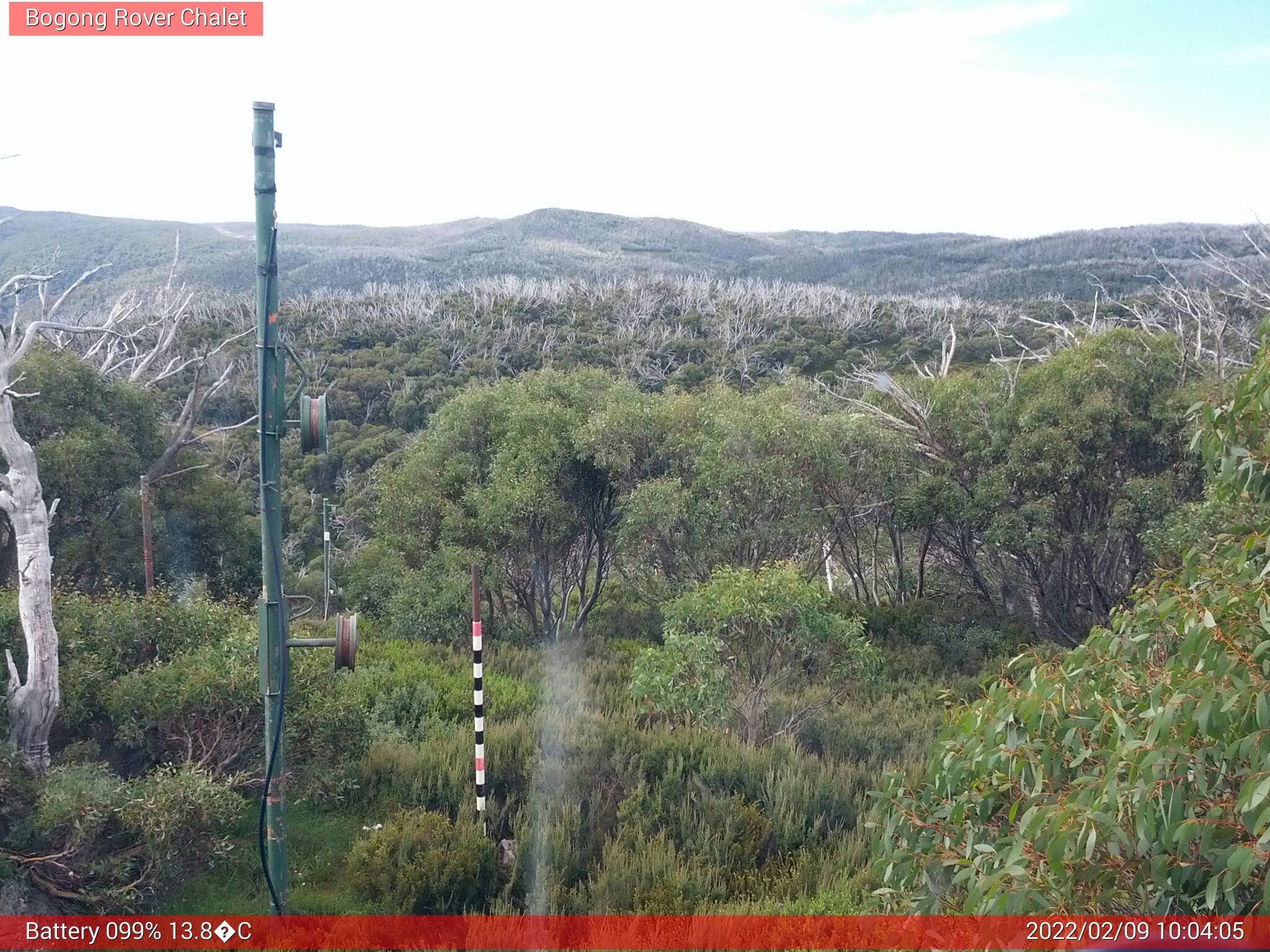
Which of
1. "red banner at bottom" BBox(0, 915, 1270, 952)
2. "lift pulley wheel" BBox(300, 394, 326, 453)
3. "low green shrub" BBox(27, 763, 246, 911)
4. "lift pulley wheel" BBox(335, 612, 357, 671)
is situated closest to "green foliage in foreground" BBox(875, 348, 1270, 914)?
"red banner at bottom" BBox(0, 915, 1270, 952)

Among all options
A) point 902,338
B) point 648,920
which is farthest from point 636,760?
point 902,338

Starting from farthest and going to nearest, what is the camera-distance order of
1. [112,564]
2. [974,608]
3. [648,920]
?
[974,608]
[112,564]
[648,920]

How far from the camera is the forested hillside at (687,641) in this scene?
10.3ft

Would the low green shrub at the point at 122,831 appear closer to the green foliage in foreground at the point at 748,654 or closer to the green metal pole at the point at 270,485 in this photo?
the green metal pole at the point at 270,485

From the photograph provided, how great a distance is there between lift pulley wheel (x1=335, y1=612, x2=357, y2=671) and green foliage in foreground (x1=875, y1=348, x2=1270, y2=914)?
242 centimetres

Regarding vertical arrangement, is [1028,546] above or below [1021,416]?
below

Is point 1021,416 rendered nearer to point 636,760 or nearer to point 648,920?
point 636,760

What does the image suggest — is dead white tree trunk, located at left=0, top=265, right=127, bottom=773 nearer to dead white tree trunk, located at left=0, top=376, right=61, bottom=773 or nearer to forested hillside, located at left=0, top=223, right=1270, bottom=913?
dead white tree trunk, located at left=0, top=376, right=61, bottom=773

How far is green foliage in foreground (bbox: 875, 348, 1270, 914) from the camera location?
2469 mm

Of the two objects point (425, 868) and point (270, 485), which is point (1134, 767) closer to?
point (270, 485)

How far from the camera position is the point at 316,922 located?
507cm

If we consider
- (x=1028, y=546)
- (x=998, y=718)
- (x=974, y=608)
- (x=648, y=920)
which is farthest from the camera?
(x=974, y=608)

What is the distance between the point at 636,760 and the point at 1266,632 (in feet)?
16.2

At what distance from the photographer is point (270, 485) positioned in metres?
4.45
